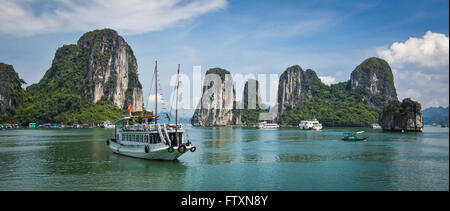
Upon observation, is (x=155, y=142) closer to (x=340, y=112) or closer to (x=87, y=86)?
(x=87, y=86)

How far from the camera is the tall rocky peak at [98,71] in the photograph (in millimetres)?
163000

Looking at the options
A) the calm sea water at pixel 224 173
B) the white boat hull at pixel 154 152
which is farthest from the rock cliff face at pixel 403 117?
the white boat hull at pixel 154 152

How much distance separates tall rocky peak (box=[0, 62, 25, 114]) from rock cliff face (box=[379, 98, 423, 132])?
153253mm

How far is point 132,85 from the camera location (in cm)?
18312

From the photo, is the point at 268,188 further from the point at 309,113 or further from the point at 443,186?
the point at 309,113

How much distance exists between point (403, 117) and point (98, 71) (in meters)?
143

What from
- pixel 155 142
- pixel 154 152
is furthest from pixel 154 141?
pixel 154 152

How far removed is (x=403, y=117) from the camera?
95.2 metres

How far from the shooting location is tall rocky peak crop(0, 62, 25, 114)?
437ft

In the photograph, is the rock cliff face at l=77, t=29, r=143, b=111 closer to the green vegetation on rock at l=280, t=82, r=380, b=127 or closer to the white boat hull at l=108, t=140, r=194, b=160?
the green vegetation on rock at l=280, t=82, r=380, b=127

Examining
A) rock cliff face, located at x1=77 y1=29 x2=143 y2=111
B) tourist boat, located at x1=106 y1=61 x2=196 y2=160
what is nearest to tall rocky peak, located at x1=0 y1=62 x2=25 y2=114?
rock cliff face, located at x1=77 y1=29 x2=143 y2=111

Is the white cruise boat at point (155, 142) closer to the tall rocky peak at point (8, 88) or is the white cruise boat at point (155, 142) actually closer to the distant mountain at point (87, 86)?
the distant mountain at point (87, 86)
